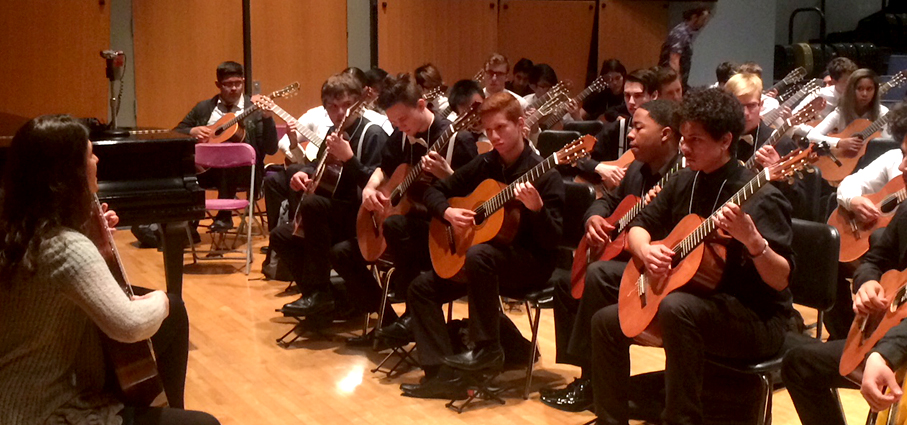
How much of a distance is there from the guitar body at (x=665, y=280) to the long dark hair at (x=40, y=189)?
1.79m

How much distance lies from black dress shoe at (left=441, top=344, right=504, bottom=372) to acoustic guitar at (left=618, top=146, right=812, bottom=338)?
0.87 meters

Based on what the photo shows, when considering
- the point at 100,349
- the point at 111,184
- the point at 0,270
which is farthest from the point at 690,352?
the point at 111,184

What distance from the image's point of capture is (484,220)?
165 inches

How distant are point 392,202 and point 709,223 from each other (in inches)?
78.8

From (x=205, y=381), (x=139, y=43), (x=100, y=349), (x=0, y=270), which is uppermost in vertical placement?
(x=139, y=43)

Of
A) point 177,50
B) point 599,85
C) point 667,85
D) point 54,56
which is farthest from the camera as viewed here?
point 177,50

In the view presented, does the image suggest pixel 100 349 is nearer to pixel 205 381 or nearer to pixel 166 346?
pixel 166 346

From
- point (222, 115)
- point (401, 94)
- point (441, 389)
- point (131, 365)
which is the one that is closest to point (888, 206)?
point (441, 389)

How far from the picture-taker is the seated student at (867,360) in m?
2.62

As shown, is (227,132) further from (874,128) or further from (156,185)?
(874,128)

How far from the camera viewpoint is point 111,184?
4.64 m

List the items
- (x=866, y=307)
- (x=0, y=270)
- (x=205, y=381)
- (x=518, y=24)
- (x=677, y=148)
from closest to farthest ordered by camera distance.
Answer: (x=0, y=270), (x=866, y=307), (x=677, y=148), (x=205, y=381), (x=518, y=24)

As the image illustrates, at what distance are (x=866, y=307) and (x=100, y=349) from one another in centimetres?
213

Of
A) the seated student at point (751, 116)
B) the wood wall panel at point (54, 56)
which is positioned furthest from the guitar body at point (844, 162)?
the wood wall panel at point (54, 56)
